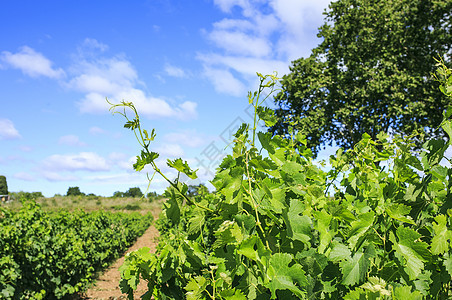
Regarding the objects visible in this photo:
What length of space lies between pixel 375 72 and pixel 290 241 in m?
13.7

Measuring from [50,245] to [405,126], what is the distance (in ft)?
40.8

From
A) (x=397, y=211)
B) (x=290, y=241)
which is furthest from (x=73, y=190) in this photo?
(x=397, y=211)

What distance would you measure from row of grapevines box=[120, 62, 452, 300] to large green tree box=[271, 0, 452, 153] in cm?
1145

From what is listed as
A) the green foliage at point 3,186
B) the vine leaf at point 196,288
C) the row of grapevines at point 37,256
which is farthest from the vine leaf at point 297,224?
the green foliage at point 3,186

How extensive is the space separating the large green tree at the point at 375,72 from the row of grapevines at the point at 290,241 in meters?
11.4

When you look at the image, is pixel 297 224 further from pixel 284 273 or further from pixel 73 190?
pixel 73 190

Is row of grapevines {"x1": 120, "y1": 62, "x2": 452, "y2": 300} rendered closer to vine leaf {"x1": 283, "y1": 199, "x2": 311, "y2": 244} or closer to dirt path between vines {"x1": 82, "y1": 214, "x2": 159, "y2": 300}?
vine leaf {"x1": 283, "y1": 199, "x2": 311, "y2": 244}

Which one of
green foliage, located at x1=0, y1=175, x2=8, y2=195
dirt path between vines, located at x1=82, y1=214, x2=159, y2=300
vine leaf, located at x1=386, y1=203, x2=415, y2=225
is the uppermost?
green foliage, located at x1=0, y1=175, x2=8, y2=195

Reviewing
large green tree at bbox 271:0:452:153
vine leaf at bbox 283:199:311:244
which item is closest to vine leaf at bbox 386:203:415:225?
vine leaf at bbox 283:199:311:244

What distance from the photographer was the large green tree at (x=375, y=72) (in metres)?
13.0

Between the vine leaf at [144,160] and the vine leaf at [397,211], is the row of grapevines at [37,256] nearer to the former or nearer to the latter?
the vine leaf at [144,160]

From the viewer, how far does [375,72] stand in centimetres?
1334

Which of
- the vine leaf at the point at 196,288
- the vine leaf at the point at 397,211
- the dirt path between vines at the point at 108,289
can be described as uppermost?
the vine leaf at the point at 397,211

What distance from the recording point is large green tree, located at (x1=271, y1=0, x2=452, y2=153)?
1296cm
